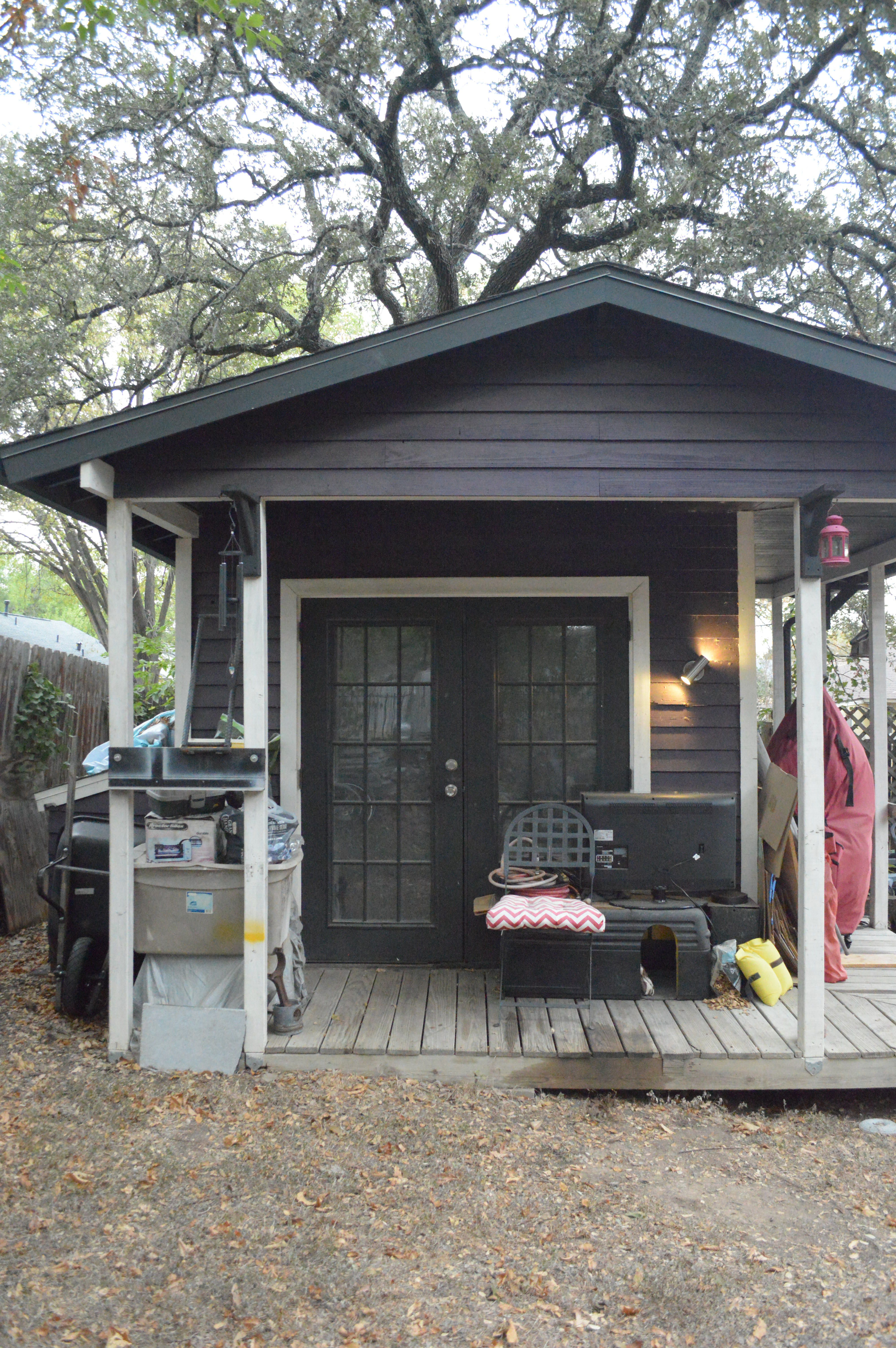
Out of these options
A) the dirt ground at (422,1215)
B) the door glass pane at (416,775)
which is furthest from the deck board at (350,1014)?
the door glass pane at (416,775)

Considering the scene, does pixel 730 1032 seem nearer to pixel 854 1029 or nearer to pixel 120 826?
pixel 854 1029

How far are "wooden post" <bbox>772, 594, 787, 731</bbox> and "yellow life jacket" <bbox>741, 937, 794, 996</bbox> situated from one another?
114 inches

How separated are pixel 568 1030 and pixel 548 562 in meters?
→ 2.40

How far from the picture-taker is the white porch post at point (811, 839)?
372 cm

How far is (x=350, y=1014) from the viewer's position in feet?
13.7

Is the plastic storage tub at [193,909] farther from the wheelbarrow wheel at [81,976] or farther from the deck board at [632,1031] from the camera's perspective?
the deck board at [632,1031]

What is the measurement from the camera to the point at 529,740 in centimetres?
497

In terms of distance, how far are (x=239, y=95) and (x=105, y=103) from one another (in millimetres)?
1281

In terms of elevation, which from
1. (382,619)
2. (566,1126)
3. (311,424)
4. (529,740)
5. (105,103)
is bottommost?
(566,1126)

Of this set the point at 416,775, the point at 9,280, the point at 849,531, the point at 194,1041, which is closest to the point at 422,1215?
the point at 194,1041

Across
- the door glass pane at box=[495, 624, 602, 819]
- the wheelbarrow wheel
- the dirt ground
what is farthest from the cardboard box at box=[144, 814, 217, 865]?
the door glass pane at box=[495, 624, 602, 819]

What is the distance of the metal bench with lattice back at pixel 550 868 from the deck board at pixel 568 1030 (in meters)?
0.07

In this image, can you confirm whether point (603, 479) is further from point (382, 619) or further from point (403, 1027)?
point (403, 1027)

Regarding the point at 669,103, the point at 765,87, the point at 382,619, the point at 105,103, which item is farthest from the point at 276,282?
the point at 382,619
